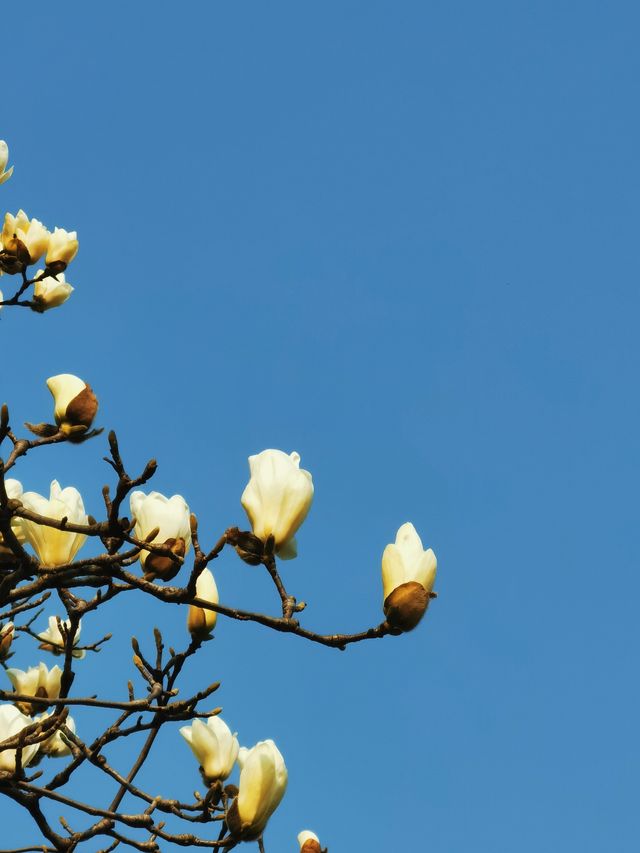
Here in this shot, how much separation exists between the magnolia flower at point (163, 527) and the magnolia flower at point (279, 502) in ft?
0.57

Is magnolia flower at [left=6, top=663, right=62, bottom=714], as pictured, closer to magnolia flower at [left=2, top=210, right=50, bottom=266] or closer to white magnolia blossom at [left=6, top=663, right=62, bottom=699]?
white magnolia blossom at [left=6, top=663, right=62, bottom=699]

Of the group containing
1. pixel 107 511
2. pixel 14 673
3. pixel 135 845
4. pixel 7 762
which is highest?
pixel 14 673

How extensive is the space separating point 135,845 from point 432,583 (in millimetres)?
1200

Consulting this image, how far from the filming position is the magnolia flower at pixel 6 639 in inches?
161

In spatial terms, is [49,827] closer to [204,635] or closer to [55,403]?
[204,635]

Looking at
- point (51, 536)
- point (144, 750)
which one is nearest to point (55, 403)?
point (51, 536)

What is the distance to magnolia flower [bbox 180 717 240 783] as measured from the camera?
3.78 meters

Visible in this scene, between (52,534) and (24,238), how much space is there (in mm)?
2169

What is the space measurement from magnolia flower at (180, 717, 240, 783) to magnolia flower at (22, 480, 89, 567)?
3.77ft

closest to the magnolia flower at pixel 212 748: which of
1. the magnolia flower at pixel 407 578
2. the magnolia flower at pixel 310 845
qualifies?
the magnolia flower at pixel 310 845

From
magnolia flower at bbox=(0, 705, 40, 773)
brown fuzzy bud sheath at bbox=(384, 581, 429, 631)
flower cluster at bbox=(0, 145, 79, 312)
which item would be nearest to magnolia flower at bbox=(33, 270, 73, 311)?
flower cluster at bbox=(0, 145, 79, 312)

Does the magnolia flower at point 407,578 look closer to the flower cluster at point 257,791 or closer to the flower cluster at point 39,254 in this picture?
the flower cluster at point 257,791

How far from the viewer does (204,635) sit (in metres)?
3.26

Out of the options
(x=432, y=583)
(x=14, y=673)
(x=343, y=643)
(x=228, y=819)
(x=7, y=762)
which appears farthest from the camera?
(x=14, y=673)
